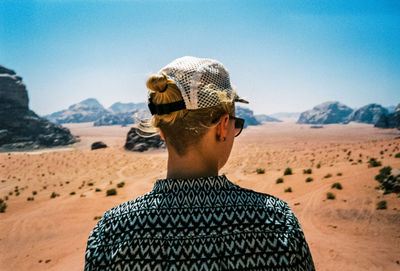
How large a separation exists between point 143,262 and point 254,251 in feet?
1.78

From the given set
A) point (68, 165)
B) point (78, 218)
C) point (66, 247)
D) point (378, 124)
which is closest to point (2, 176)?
point (68, 165)

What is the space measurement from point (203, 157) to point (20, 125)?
255 ft

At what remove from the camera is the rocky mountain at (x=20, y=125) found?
56906 mm

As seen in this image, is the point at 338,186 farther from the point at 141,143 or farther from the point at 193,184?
the point at 141,143

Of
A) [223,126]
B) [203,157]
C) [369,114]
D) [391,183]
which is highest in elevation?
[369,114]

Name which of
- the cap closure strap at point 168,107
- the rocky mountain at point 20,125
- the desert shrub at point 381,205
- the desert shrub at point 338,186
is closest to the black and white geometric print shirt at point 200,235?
the cap closure strap at point 168,107

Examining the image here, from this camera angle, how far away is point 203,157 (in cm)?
138

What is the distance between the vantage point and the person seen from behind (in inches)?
44.1

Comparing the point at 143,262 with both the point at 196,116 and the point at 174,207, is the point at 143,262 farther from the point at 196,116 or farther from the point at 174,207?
the point at 196,116

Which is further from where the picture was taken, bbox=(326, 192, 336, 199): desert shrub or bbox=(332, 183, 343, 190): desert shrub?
bbox=(332, 183, 343, 190): desert shrub

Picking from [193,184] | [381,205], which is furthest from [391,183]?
[193,184]

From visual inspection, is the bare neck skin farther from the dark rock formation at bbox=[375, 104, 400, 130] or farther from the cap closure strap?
the dark rock formation at bbox=[375, 104, 400, 130]

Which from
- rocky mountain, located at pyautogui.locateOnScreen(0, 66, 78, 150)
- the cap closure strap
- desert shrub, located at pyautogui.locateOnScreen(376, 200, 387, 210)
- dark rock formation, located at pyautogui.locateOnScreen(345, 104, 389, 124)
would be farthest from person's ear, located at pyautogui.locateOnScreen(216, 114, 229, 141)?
dark rock formation, located at pyautogui.locateOnScreen(345, 104, 389, 124)

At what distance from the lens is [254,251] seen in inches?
44.5
